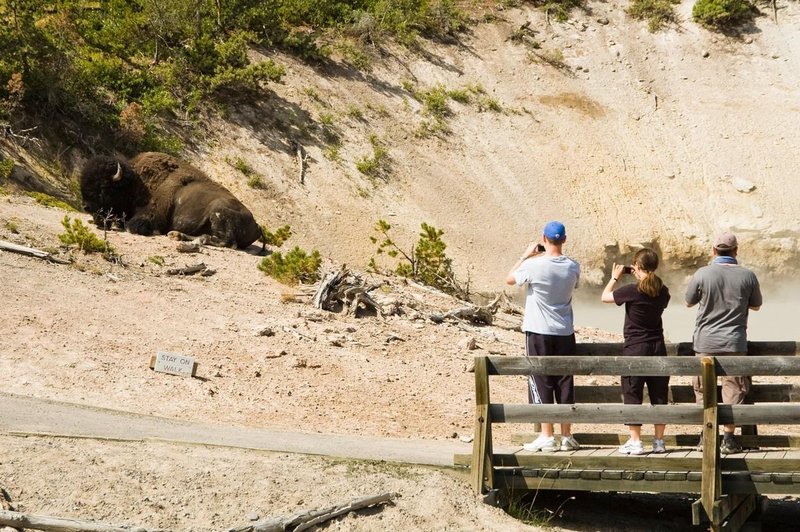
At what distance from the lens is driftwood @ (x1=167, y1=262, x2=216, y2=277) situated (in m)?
16.8

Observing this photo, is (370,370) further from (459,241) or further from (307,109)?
(307,109)

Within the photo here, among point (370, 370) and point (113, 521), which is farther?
point (370, 370)

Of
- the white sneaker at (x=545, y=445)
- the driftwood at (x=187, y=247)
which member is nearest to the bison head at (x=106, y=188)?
the driftwood at (x=187, y=247)

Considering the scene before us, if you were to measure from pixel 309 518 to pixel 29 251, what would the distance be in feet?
30.5

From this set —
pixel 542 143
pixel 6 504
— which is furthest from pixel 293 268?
pixel 542 143

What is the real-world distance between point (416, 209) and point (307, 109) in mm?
4538

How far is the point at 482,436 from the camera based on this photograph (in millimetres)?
8320

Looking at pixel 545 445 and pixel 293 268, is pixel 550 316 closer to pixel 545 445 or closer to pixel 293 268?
pixel 545 445

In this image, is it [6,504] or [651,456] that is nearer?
[6,504]

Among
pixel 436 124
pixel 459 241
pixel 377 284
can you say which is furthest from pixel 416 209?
pixel 377 284

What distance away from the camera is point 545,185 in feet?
105

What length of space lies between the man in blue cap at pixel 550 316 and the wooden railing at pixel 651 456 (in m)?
0.24

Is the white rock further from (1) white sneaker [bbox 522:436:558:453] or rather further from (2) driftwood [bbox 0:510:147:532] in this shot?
(2) driftwood [bbox 0:510:147:532]

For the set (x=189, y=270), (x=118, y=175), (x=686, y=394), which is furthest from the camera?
(x=118, y=175)
